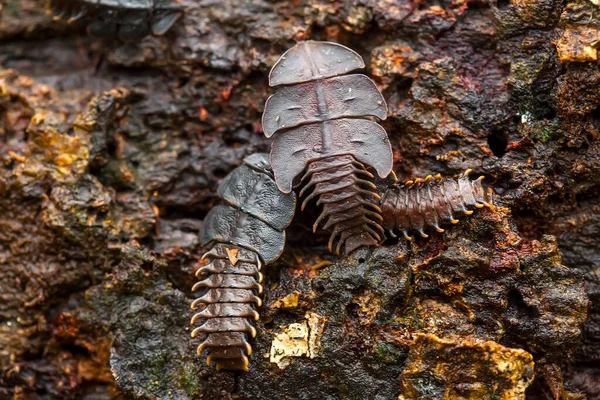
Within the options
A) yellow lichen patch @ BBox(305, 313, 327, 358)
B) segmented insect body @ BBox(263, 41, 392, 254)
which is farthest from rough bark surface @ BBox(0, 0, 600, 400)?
segmented insect body @ BBox(263, 41, 392, 254)

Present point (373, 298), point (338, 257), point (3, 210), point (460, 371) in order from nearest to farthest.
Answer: point (460, 371)
point (373, 298)
point (338, 257)
point (3, 210)

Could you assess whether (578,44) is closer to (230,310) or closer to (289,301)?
(289,301)

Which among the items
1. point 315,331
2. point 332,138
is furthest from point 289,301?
point 332,138

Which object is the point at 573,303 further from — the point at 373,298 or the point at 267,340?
the point at 267,340

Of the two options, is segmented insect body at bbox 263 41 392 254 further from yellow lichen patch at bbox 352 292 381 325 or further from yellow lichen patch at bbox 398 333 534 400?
yellow lichen patch at bbox 398 333 534 400

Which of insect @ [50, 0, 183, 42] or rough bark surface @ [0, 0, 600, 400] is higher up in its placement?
insect @ [50, 0, 183, 42]

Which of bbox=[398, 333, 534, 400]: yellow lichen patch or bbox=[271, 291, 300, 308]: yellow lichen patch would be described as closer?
bbox=[398, 333, 534, 400]: yellow lichen patch

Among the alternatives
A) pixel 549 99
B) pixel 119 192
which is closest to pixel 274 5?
pixel 119 192

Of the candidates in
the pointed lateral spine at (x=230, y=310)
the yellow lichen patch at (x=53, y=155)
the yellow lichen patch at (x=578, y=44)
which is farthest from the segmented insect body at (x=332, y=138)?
the yellow lichen patch at (x=53, y=155)
